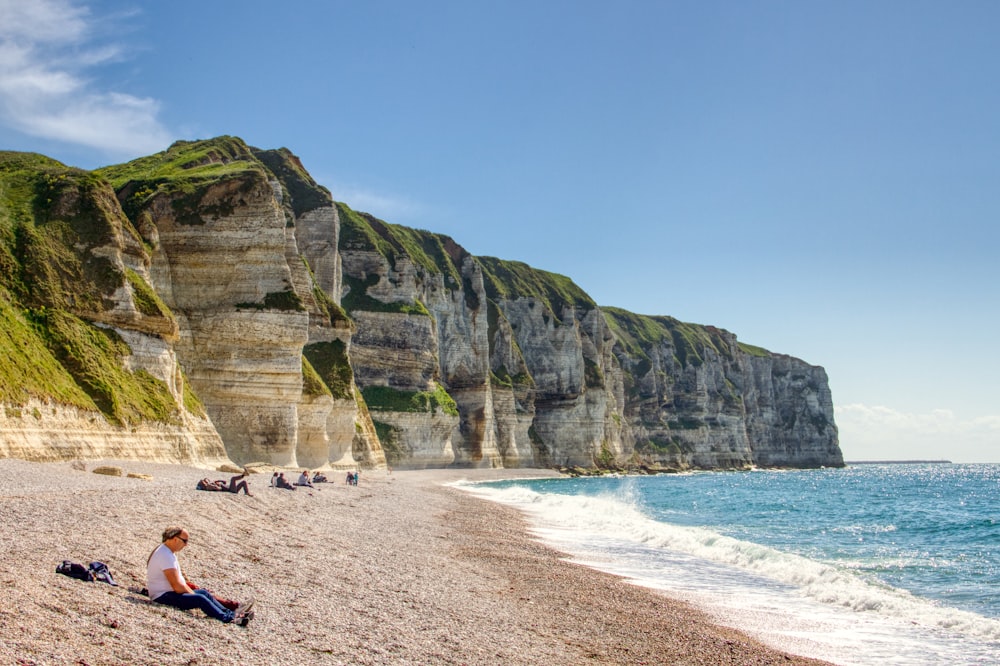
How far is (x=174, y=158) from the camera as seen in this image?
59281 mm

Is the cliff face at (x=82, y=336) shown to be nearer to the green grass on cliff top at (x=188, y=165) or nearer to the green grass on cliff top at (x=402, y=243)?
the green grass on cliff top at (x=188, y=165)

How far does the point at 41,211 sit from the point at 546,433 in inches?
3200

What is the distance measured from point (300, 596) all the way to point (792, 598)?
1061cm

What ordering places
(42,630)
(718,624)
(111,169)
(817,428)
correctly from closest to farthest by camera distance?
(42,630) < (718,624) < (111,169) < (817,428)

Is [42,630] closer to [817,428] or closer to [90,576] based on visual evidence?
[90,576]

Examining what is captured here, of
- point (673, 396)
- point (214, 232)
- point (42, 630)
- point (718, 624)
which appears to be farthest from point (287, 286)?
point (673, 396)

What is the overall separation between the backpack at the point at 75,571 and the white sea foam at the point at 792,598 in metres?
9.40

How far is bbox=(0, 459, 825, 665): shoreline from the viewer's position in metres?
7.40

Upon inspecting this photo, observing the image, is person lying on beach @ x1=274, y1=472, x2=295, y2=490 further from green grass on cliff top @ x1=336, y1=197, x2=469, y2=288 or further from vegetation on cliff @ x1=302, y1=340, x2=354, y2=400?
green grass on cliff top @ x1=336, y1=197, x2=469, y2=288

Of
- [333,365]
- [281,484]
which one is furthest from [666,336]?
[281,484]

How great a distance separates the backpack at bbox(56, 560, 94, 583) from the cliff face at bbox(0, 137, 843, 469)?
15.0 m

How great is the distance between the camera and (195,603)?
841cm

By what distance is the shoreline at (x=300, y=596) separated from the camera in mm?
7398

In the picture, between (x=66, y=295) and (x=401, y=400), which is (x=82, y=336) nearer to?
(x=66, y=295)
